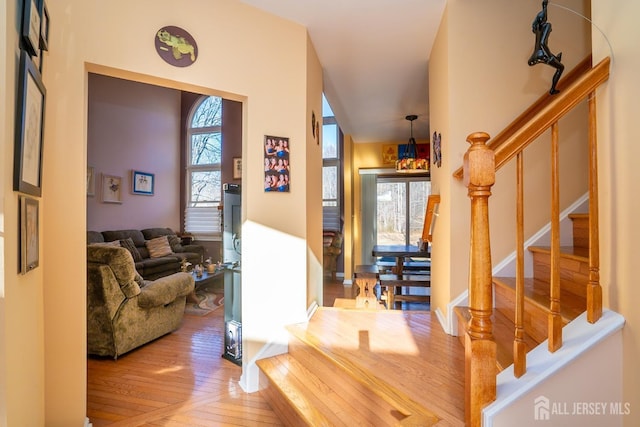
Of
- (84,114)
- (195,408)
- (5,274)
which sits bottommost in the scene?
(195,408)

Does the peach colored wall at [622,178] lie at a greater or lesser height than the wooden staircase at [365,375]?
greater

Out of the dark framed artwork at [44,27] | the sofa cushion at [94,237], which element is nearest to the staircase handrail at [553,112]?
the dark framed artwork at [44,27]

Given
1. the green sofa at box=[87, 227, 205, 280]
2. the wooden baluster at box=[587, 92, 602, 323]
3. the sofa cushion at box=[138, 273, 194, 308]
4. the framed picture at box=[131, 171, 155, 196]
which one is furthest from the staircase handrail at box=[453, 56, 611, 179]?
the framed picture at box=[131, 171, 155, 196]

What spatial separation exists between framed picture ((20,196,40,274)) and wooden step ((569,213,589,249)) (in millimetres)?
2770

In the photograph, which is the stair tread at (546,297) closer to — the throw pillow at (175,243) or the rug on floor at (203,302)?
the rug on floor at (203,302)

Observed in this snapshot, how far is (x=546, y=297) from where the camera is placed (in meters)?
1.58

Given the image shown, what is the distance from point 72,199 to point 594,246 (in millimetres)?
2398

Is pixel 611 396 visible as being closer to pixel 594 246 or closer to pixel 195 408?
pixel 594 246

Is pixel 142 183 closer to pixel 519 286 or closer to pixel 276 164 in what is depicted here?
pixel 276 164

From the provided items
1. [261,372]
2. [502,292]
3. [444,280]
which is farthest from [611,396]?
[261,372]

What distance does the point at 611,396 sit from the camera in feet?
3.66

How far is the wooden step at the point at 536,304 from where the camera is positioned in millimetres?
1398

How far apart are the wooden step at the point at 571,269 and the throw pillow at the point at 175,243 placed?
18.9 ft

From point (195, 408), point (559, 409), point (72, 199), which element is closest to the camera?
point (559, 409)
